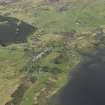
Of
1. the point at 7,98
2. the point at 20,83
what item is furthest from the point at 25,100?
the point at 20,83

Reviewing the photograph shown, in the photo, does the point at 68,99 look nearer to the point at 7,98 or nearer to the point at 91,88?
the point at 91,88

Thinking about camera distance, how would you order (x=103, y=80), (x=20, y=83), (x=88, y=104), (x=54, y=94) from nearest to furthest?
(x=88, y=104) < (x=54, y=94) < (x=103, y=80) < (x=20, y=83)

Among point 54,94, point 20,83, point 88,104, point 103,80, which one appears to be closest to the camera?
point 88,104

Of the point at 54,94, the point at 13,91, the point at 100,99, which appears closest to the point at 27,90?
the point at 13,91

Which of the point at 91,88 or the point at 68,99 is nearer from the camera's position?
the point at 68,99

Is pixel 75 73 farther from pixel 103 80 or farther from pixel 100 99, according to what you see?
pixel 100 99

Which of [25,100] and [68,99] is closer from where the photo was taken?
[68,99]
